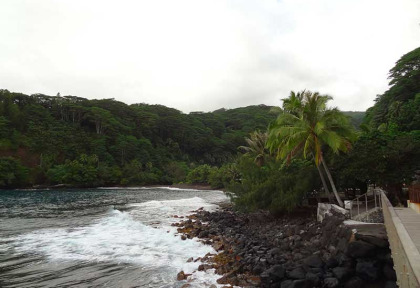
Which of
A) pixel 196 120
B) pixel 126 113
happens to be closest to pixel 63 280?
pixel 126 113

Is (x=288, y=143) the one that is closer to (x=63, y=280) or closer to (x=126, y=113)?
(x=63, y=280)

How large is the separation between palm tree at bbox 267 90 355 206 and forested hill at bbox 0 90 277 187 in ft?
206

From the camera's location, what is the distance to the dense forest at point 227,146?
1548 centimetres

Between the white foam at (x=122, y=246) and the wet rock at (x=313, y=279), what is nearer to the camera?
the wet rock at (x=313, y=279)

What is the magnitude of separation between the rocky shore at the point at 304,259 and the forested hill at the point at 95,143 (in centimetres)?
6346

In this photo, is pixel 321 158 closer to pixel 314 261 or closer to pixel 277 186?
pixel 277 186

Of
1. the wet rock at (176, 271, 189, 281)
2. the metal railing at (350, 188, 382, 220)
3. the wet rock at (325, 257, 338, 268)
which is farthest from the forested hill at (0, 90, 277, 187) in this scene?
the wet rock at (325, 257, 338, 268)

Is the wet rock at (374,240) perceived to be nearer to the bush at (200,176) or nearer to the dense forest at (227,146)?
the dense forest at (227,146)

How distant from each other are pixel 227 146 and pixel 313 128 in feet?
319

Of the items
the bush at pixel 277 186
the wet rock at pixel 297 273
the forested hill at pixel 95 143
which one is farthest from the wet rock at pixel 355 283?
the forested hill at pixel 95 143

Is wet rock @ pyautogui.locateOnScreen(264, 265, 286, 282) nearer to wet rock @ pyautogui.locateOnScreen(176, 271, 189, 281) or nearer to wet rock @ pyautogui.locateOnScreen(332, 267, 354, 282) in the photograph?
wet rock @ pyautogui.locateOnScreen(332, 267, 354, 282)

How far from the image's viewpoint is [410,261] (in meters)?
3.90

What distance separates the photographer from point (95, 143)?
3231 inches

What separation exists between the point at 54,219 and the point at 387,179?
24.2m
